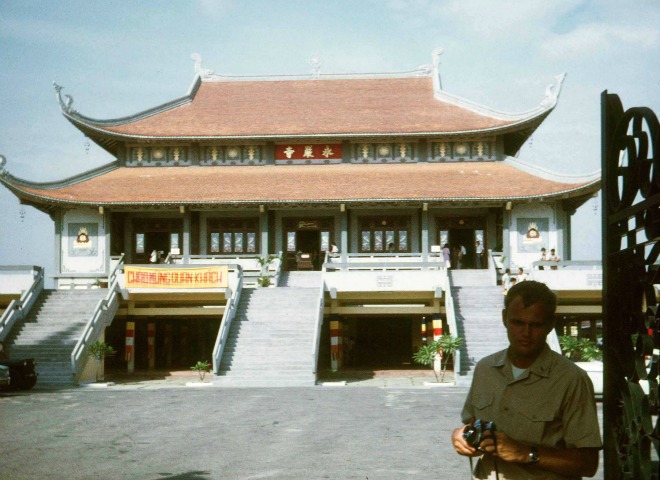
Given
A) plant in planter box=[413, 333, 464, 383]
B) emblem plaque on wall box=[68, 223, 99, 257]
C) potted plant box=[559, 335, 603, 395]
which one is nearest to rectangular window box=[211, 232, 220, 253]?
emblem plaque on wall box=[68, 223, 99, 257]

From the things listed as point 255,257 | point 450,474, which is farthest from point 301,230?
point 450,474

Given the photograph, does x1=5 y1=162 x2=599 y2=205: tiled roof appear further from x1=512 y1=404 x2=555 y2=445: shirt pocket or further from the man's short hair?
x1=512 y1=404 x2=555 y2=445: shirt pocket

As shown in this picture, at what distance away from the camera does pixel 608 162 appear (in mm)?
3492

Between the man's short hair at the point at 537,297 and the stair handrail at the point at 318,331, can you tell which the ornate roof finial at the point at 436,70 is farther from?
the man's short hair at the point at 537,297

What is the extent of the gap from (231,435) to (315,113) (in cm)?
2301

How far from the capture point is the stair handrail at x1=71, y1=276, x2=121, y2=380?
20922 mm

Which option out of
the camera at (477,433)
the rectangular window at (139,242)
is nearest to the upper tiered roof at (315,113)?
the rectangular window at (139,242)

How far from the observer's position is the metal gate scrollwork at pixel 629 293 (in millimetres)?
2969

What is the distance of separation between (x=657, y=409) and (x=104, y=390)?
711 inches

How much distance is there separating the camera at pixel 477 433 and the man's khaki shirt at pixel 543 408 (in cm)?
11

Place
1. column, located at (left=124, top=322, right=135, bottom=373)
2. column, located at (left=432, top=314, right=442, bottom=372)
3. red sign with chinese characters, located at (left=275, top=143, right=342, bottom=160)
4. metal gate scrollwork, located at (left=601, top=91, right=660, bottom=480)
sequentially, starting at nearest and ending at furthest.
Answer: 1. metal gate scrollwork, located at (left=601, top=91, right=660, bottom=480)
2. column, located at (left=432, top=314, right=442, bottom=372)
3. column, located at (left=124, top=322, right=135, bottom=373)
4. red sign with chinese characters, located at (left=275, top=143, right=342, bottom=160)

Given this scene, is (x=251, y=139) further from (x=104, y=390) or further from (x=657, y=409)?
(x=657, y=409)

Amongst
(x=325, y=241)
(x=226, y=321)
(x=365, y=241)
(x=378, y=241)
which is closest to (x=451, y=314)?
(x=226, y=321)

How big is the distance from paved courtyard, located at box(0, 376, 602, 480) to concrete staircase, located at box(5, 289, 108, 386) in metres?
2.72
